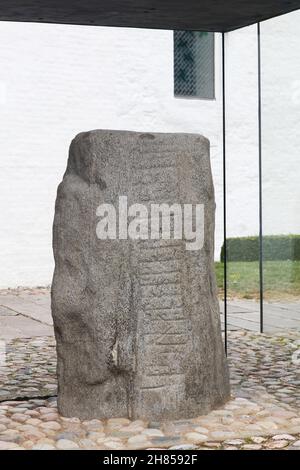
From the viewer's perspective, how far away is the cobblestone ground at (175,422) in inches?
149

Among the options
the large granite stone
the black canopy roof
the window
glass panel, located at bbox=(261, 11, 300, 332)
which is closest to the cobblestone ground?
the large granite stone

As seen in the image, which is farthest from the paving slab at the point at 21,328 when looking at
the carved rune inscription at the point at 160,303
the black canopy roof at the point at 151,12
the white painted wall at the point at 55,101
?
the carved rune inscription at the point at 160,303

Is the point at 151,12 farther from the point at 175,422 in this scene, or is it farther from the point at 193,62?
the point at 193,62

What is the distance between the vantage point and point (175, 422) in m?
4.14

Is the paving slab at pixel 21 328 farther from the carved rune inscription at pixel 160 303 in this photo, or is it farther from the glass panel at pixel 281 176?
the carved rune inscription at pixel 160 303

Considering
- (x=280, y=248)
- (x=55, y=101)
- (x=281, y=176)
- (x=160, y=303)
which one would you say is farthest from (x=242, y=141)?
(x=160, y=303)

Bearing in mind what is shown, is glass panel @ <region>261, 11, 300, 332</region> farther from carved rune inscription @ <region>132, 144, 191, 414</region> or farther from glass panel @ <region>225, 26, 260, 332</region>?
glass panel @ <region>225, 26, 260, 332</region>

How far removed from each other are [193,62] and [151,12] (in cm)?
679

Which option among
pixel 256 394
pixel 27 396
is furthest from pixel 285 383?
pixel 27 396

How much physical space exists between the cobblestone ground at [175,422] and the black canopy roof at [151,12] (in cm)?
223

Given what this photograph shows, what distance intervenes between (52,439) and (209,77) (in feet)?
28.4

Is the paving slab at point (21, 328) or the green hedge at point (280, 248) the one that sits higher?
the green hedge at point (280, 248)

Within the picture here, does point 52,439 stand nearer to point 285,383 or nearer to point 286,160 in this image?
point 285,383

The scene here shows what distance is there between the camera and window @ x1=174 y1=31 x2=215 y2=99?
1154 centimetres
